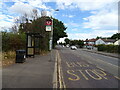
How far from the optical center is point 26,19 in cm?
2519

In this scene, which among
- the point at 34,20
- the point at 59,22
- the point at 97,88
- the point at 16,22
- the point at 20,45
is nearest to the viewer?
the point at 97,88

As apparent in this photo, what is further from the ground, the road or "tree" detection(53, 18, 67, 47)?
"tree" detection(53, 18, 67, 47)

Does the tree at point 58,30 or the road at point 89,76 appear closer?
the road at point 89,76

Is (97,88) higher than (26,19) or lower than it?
lower

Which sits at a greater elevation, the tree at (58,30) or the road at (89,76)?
the tree at (58,30)

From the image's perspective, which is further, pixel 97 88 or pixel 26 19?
pixel 26 19

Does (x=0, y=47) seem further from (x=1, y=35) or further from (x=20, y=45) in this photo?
(x=20, y=45)

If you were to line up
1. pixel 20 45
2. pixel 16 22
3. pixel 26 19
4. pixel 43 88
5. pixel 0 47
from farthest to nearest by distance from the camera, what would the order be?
pixel 16 22, pixel 26 19, pixel 20 45, pixel 0 47, pixel 43 88

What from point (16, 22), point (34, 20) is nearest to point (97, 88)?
point (34, 20)

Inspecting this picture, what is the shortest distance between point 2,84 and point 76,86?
283 centimetres

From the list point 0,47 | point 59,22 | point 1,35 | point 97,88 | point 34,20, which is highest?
point 59,22

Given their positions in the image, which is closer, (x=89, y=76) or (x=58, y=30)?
(x=89, y=76)

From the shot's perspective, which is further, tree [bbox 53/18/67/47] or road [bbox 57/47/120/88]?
tree [bbox 53/18/67/47]

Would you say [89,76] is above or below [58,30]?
below
